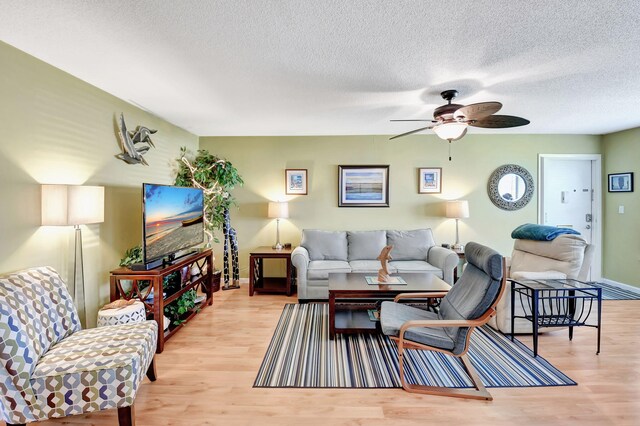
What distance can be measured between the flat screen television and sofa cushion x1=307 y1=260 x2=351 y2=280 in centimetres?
150

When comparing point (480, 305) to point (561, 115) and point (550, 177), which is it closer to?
point (561, 115)

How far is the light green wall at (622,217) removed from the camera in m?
4.28

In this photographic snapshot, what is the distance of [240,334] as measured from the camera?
299cm

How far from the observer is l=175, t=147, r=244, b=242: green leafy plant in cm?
424

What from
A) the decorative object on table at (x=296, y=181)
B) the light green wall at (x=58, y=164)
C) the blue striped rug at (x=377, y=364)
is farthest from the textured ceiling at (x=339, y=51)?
the blue striped rug at (x=377, y=364)

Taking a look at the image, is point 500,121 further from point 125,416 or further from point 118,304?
point 118,304

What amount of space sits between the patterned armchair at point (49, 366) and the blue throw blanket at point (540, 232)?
3878 millimetres

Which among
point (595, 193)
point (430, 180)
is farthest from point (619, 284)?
point (430, 180)

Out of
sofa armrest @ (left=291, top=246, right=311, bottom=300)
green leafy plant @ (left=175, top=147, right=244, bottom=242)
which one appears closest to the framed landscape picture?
sofa armrest @ (left=291, top=246, right=311, bottom=300)

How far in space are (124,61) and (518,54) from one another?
116 inches

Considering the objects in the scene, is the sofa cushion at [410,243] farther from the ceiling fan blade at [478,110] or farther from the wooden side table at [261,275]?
the ceiling fan blade at [478,110]

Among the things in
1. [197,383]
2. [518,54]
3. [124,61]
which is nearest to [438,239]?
[518,54]

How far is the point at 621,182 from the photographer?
4.47 metres

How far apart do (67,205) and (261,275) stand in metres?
2.88
